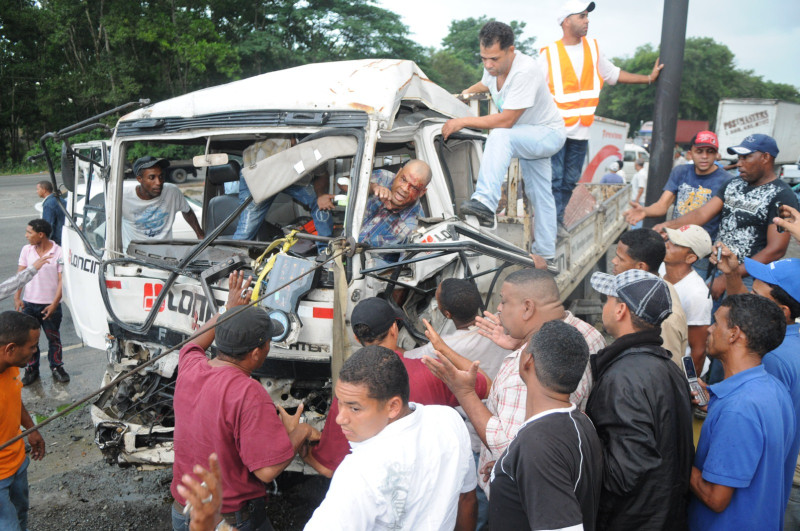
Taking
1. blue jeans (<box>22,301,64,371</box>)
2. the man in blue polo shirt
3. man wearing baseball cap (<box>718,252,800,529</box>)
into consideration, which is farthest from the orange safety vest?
blue jeans (<box>22,301,64,371</box>)

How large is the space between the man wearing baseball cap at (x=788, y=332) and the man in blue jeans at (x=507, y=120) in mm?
1876

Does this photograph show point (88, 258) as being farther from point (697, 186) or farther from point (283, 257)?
point (697, 186)

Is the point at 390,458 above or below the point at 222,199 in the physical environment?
below

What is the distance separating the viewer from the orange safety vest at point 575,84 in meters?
5.72

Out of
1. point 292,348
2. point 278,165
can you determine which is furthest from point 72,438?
point 278,165

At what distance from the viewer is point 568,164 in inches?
238

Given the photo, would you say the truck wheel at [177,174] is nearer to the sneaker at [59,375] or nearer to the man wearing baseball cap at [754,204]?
the sneaker at [59,375]

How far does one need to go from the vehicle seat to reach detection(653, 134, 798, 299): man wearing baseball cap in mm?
3583

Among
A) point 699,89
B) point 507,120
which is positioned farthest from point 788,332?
point 699,89

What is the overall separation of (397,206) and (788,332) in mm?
2405

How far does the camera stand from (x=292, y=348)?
3428 millimetres

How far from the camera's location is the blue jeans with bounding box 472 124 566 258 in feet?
15.0

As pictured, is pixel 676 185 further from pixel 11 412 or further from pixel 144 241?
pixel 11 412

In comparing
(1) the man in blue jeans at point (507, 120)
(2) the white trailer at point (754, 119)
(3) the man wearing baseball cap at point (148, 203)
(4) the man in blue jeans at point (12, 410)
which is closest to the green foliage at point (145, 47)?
(2) the white trailer at point (754, 119)
